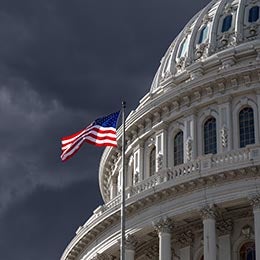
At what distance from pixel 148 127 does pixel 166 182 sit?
31.9 ft

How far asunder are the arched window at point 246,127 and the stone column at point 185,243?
6091mm

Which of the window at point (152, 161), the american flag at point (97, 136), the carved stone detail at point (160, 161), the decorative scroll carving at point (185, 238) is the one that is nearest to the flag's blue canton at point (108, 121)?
the american flag at point (97, 136)

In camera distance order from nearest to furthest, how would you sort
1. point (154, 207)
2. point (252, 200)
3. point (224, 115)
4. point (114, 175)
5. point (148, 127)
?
point (252, 200) < point (154, 207) < point (224, 115) < point (148, 127) < point (114, 175)

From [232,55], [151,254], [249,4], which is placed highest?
[249,4]

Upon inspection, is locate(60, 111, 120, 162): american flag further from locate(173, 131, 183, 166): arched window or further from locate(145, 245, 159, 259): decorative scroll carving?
locate(173, 131, 183, 166): arched window

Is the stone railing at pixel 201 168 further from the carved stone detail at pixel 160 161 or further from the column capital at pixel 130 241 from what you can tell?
the carved stone detail at pixel 160 161

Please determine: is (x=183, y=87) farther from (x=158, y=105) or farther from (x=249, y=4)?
(x=249, y=4)

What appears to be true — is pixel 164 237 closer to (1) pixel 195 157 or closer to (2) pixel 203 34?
(1) pixel 195 157

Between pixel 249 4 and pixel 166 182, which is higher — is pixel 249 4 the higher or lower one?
the higher one

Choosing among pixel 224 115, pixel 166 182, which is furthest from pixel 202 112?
pixel 166 182

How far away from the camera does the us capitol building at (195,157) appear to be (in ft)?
175

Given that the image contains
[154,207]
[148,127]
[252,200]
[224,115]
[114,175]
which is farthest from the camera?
[114,175]

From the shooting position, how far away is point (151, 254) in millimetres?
58469

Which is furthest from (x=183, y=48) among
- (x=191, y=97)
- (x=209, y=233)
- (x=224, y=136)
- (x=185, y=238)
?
(x=209, y=233)
